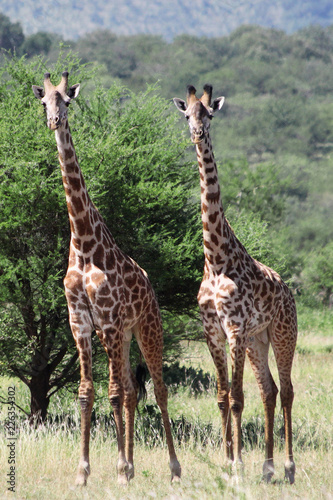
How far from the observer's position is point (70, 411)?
10711mm

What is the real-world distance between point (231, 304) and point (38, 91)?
10.0 ft

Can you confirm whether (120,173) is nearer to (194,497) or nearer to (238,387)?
(238,387)

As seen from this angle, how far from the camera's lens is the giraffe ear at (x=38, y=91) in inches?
264

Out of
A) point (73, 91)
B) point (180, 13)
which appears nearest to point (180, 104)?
point (73, 91)

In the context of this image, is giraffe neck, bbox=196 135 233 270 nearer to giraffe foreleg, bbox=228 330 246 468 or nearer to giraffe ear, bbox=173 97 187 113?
giraffe ear, bbox=173 97 187 113

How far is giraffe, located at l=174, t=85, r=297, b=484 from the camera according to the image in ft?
21.9

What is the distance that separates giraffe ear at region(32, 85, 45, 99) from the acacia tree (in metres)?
1.81

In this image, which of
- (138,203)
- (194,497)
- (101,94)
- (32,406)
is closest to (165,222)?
(138,203)

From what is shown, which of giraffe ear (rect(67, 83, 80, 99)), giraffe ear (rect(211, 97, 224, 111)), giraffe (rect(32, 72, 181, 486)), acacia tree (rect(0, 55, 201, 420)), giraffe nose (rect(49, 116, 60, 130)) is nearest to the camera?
giraffe nose (rect(49, 116, 60, 130))

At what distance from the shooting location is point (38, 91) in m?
6.78

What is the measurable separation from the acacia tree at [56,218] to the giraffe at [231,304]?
2.21 meters

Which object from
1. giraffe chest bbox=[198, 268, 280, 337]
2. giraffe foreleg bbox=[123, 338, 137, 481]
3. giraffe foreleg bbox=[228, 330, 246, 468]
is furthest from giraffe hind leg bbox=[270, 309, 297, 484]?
giraffe foreleg bbox=[123, 338, 137, 481]

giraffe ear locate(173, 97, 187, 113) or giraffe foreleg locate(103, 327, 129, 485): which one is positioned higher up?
giraffe ear locate(173, 97, 187, 113)

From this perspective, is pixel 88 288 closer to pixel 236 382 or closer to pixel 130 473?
pixel 236 382
